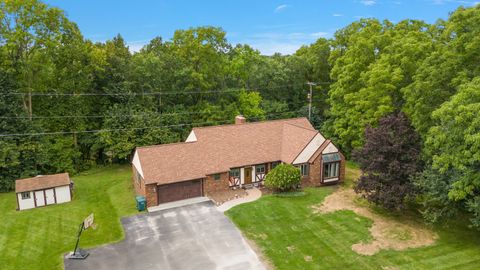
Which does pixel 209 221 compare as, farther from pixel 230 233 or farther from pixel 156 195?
pixel 156 195

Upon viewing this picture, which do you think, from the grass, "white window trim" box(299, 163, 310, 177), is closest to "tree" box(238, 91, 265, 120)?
"white window trim" box(299, 163, 310, 177)

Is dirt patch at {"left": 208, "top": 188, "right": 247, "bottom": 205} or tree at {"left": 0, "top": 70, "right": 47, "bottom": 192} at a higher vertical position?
tree at {"left": 0, "top": 70, "right": 47, "bottom": 192}

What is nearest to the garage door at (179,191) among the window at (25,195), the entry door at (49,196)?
the entry door at (49,196)

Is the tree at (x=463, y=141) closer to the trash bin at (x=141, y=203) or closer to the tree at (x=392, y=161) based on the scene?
the tree at (x=392, y=161)

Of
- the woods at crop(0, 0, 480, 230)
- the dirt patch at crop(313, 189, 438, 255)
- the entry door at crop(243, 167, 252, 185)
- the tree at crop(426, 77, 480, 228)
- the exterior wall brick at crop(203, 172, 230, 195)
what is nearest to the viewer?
the tree at crop(426, 77, 480, 228)

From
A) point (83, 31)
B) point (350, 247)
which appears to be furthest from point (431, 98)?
point (83, 31)

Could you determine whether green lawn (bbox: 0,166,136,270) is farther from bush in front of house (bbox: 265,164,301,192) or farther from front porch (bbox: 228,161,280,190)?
bush in front of house (bbox: 265,164,301,192)

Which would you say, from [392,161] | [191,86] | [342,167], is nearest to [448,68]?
[392,161]
